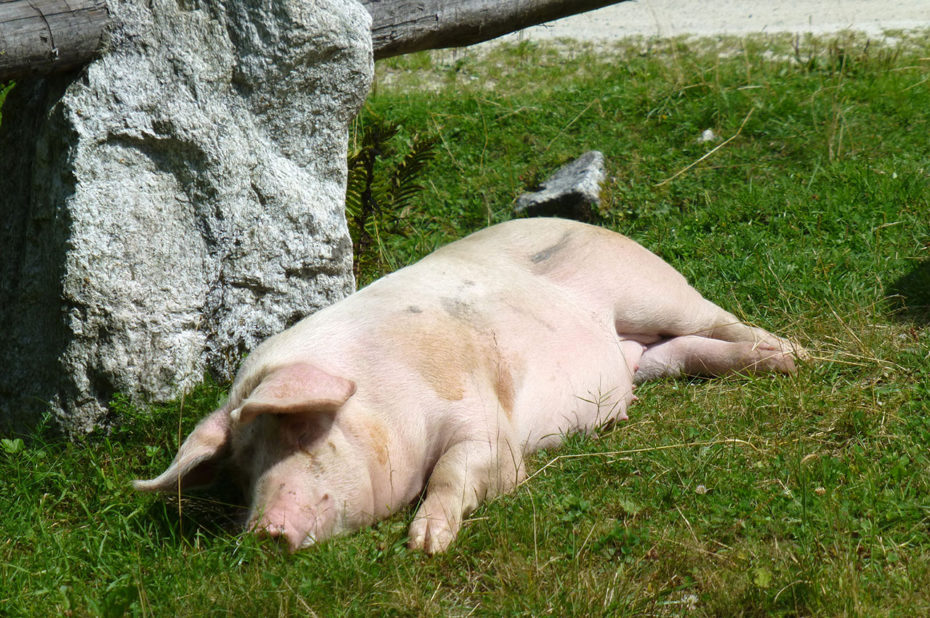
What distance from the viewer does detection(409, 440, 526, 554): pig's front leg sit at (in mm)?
3398

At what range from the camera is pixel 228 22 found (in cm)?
444

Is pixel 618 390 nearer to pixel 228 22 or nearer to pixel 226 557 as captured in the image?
pixel 226 557

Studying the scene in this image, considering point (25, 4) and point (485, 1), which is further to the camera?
point (485, 1)

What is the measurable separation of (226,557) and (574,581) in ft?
3.83

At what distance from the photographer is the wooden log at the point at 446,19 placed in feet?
16.4

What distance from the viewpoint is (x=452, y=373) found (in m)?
3.97

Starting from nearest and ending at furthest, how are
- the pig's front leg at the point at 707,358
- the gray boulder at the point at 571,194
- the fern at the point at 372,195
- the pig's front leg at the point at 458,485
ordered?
the pig's front leg at the point at 458,485 → the pig's front leg at the point at 707,358 → the fern at the point at 372,195 → the gray boulder at the point at 571,194

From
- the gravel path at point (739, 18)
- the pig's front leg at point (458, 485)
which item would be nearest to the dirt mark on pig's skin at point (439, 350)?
the pig's front leg at point (458, 485)

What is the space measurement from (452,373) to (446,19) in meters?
2.10

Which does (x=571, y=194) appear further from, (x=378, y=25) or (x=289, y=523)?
(x=289, y=523)

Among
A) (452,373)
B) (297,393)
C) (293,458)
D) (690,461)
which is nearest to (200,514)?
(293,458)

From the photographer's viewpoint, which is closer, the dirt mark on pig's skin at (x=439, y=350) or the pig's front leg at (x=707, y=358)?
the dirt mark on pig's skin at (x=439, y=350)

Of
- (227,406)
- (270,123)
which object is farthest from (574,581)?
(270,123)

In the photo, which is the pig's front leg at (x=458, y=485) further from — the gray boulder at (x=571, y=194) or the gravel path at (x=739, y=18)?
the gravel path at (x=739, y=18)
